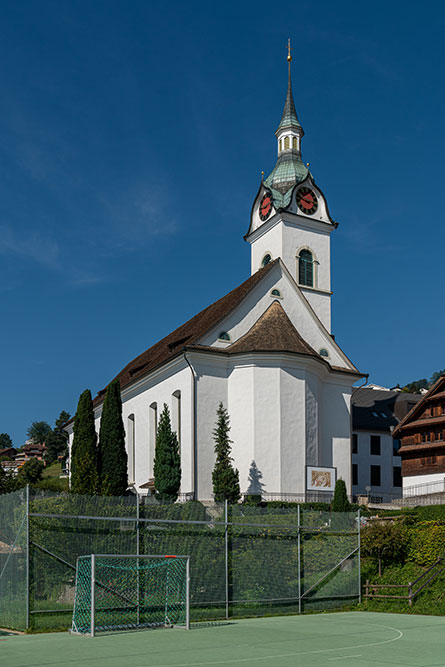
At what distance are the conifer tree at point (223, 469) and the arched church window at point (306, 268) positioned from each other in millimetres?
13391

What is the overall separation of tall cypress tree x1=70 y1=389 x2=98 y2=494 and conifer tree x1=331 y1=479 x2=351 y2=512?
13.3 meters

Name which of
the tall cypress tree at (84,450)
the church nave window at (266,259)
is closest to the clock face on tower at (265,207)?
the church nave window at (266,259)

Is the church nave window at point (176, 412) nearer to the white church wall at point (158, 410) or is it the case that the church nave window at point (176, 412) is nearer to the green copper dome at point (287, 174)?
the white church wall at point (158, 410)

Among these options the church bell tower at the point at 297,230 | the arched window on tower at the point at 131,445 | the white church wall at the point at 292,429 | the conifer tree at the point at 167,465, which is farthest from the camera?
the arched window on tower at the point at 131,445

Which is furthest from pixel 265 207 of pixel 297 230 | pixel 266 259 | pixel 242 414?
pixel 242 414

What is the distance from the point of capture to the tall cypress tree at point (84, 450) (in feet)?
99.5

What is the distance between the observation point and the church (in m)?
39.1

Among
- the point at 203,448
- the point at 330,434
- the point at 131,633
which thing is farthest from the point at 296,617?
the point at 330,434

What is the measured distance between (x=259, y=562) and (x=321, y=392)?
78.8 ft

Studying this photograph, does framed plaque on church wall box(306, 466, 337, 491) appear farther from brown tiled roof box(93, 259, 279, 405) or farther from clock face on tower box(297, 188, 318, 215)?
clock face on tower box(297, 188, 318, 215)

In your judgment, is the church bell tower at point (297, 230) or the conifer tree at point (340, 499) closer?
the conifer tree at point (340, 499)

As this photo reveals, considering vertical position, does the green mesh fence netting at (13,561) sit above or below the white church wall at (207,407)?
below

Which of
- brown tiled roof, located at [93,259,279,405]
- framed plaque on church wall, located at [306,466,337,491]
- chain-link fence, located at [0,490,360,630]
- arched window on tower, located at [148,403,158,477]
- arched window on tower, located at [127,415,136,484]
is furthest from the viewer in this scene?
arched window on tower, located at [127,415,136,484]

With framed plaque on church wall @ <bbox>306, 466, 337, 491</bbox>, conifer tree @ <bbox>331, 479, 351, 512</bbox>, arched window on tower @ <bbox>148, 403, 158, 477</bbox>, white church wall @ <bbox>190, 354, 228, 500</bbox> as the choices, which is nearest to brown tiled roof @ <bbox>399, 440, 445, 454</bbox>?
framed plaque on church wall @ <bbox>306, 466, 337, 491</bbox>
